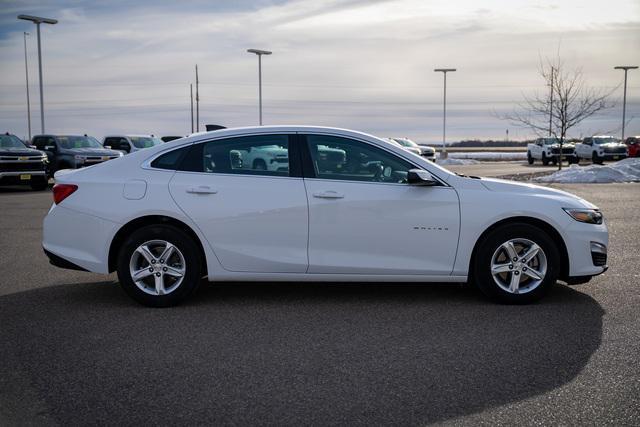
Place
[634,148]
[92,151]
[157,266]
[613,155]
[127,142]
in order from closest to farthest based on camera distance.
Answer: [157,266]
[92,151]
[127,142]
[613,155]
[634,148]

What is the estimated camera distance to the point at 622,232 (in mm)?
11133

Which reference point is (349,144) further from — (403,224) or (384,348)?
(384,348)

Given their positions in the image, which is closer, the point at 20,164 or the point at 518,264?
the point at 518,264

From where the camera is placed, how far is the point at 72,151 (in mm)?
24203

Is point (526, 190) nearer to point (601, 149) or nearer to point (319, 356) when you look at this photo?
point (319, 356)

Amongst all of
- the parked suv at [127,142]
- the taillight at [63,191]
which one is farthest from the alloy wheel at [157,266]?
the parked suv at [127,142]

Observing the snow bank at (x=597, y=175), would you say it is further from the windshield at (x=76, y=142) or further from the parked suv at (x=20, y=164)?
the parked suv at (x=20, y=164)

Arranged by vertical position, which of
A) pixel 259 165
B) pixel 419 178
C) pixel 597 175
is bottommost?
pixel 597 175

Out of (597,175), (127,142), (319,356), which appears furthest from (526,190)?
(127,142)

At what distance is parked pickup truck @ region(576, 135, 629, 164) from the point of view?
135 ft

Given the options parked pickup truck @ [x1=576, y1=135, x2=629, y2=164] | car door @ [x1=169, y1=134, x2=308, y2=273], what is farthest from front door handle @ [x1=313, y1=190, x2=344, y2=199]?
parked pickup truck @ [x1=576, y1=135, x2=629, y2=164]

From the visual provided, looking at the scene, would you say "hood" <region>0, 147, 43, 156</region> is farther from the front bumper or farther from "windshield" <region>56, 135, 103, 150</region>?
the front bumper

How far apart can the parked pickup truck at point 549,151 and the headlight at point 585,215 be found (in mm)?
36659

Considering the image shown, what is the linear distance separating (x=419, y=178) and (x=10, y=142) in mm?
19560
